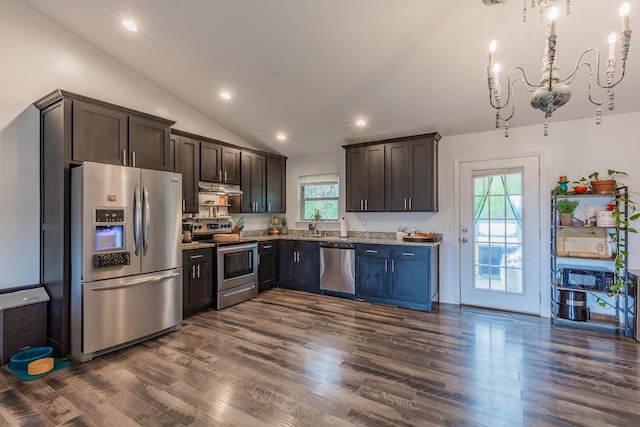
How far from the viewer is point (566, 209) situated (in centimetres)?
367

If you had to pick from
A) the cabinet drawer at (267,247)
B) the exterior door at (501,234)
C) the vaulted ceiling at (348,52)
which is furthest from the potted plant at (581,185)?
the cabinet drawer at (267,247)

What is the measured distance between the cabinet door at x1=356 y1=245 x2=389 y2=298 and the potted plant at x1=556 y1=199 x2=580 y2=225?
2.16m

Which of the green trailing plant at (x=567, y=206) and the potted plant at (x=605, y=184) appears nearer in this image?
the potted plant at (x=605, y=184)

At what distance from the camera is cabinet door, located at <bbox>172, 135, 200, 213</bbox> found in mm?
4258

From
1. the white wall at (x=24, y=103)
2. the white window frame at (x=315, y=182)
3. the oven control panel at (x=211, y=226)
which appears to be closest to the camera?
the white wall at (x=24, y=103)

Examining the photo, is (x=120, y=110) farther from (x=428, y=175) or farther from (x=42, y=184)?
(x=428, y=175)

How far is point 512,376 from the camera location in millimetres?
2529

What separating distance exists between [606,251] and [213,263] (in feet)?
16.2

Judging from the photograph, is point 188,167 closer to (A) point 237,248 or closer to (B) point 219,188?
(B) point 219,188

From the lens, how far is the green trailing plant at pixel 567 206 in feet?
12.0

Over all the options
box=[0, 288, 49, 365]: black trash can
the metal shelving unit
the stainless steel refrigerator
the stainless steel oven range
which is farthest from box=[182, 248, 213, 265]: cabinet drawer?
the metal shelving unit

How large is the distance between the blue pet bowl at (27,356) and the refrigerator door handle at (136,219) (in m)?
1.14

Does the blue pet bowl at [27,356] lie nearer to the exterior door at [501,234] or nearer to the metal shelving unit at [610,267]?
the exterior door at [501,234]

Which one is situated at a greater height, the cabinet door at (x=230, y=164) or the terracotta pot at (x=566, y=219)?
the cabinet door at (x=230, y=164)
